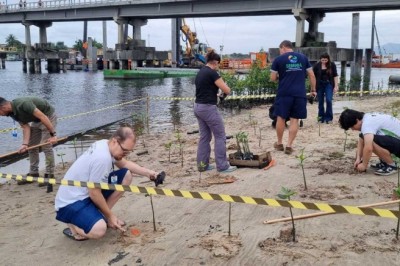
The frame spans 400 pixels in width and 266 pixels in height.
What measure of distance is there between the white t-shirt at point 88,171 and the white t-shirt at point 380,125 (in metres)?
3.21

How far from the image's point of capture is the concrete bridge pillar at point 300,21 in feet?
99.2

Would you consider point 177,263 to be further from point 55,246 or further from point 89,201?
point 55,246

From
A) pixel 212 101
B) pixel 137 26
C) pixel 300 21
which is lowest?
pixel 212 101

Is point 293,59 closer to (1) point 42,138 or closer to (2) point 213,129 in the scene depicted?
(2) point 213,129

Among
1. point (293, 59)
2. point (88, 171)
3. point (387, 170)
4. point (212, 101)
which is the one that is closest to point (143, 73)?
point (293, 59)

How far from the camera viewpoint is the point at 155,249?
405cm

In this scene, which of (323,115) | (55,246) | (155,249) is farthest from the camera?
(323,115)

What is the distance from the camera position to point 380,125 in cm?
546

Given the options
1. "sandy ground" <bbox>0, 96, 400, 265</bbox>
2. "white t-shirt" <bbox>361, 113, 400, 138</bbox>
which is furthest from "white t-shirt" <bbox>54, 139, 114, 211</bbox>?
"white t-shirt" <bbox>361, 113, 400, 138</bbox>

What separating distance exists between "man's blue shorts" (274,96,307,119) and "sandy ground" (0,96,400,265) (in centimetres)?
81

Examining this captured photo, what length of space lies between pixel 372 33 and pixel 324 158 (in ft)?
142

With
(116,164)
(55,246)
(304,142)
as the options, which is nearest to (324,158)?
(304,142)

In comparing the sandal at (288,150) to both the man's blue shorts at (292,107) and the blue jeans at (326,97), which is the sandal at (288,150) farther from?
the blue jeans at (326,97)

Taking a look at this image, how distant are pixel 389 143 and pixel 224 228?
250cm
